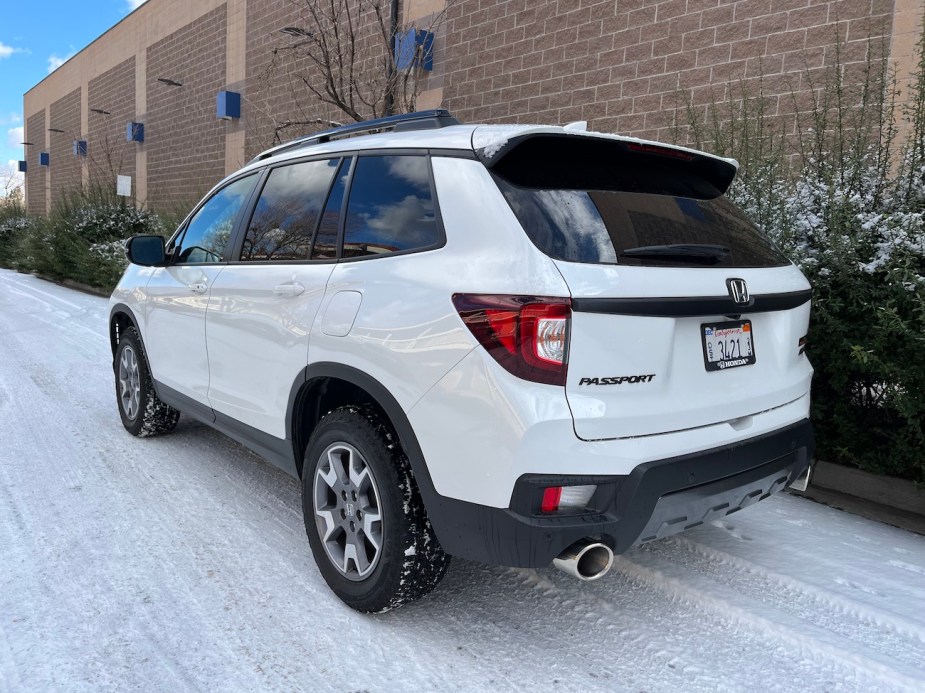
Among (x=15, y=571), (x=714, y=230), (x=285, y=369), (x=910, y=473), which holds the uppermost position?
(x=714, y=230)

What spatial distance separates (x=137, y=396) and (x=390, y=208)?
3102 millimetres

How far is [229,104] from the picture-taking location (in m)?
17.1

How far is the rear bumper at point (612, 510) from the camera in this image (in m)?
2.07

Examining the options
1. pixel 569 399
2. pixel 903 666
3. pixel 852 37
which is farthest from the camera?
pixel 852 37

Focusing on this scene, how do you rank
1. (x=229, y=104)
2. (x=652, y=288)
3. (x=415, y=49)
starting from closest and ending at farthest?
(x=652, y=288) < (x=415, y=49) < (x=229, y=104)

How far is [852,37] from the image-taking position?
625cm

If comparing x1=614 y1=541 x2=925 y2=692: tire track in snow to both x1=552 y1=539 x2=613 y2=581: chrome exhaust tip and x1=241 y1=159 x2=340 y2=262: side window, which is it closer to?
x1=552 y1=539 x2=613 y2=581: chrome exhaust tip

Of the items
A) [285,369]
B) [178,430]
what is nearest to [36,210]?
[178,430]

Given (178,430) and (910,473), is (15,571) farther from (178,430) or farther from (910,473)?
(910,473)

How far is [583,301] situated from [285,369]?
4.95 ft

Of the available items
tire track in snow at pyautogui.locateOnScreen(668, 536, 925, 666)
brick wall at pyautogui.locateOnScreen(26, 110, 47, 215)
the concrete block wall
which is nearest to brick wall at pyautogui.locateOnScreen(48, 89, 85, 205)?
brick wall at pyautogui.locateOnScreen(26, 110, 47, 215)

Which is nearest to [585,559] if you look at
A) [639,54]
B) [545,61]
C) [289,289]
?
[289,289]

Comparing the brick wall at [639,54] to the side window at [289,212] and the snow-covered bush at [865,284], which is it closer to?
the snow-covered bush at [865,284]

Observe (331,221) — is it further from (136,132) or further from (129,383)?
(136,132)
